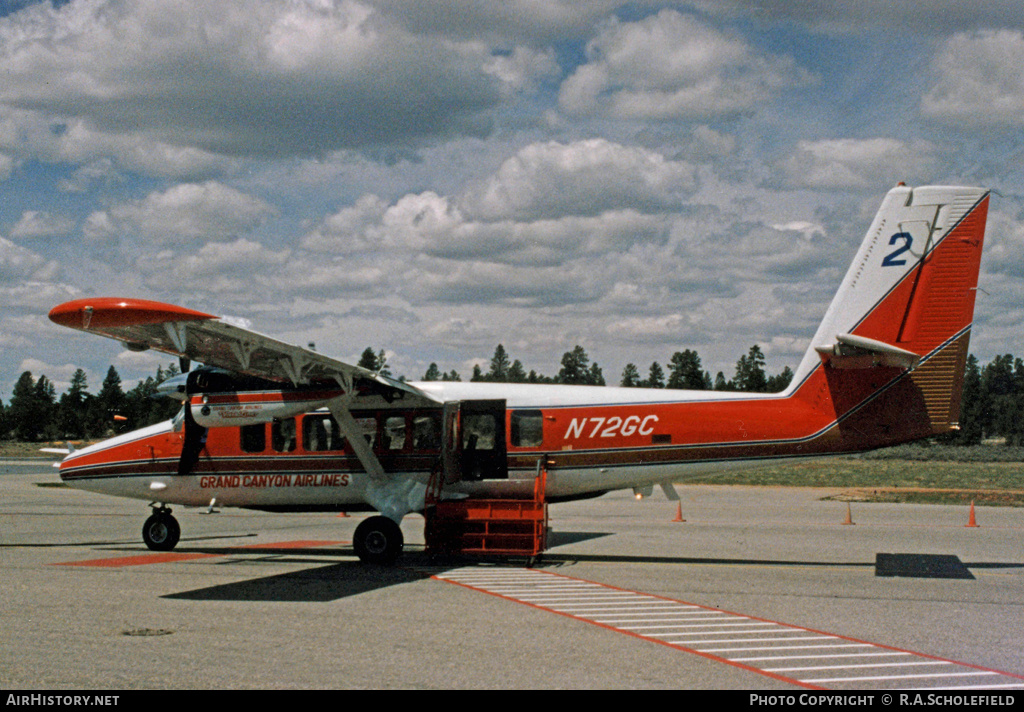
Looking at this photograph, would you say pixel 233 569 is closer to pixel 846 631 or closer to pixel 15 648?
pixel 15 648

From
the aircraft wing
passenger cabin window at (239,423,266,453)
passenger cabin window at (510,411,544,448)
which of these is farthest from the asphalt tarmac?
the aircraft wing

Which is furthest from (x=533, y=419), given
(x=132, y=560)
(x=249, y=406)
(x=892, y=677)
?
(x=892, y=677)

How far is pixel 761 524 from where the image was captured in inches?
967

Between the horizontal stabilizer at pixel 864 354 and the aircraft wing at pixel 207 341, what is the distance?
6940 millimetres

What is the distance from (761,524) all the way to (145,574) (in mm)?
16173

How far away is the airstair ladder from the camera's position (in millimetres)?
15773

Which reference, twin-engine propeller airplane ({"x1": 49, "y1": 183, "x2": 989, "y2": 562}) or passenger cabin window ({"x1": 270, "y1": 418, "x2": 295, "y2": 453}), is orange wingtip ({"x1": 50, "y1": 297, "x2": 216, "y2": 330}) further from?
passenger cabin window ({"x1": 270, "y1": 418, "x2": 295, "y2": 453})

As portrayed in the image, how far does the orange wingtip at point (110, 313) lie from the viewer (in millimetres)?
11133

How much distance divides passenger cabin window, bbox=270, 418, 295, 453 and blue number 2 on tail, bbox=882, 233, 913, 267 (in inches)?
428

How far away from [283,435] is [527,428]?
15.2 ft

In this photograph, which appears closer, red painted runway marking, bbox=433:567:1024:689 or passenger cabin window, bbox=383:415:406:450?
red painted runway marking, bbox=433:567:1024:689

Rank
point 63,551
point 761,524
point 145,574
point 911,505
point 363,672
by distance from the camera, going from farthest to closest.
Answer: point 911,505
point 761,524
point 63,551
point 145,574
point 363,672
